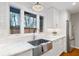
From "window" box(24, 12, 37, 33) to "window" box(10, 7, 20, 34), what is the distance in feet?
0.70

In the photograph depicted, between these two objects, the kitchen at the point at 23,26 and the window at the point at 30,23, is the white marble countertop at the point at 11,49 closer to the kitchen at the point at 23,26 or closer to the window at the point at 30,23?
the kitchen at the point at 23,26

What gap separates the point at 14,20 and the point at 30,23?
1.59 feet

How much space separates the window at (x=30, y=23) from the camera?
8.57 feet

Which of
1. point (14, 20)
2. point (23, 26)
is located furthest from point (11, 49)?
point (23, 26)

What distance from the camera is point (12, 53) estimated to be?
126cm

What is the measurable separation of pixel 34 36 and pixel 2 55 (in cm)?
160

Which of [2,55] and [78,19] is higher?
[78,19]

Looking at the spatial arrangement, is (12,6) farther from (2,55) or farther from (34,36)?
(2,55)

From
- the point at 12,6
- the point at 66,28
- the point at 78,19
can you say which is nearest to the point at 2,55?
the point at 12,6

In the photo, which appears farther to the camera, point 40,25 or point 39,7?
point 40,25

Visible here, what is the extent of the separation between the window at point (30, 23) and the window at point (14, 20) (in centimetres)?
21

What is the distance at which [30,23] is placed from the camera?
8.70ft

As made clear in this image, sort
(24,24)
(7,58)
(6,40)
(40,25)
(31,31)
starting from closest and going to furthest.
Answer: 1. (7,58)
2. (6,40)
3. (24,24)
4. (31,31)
5. (40,25)

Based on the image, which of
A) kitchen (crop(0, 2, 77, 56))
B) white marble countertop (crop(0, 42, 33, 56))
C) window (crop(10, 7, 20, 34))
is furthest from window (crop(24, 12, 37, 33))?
white marble countertop (crop(0, 42, 33, 56))
